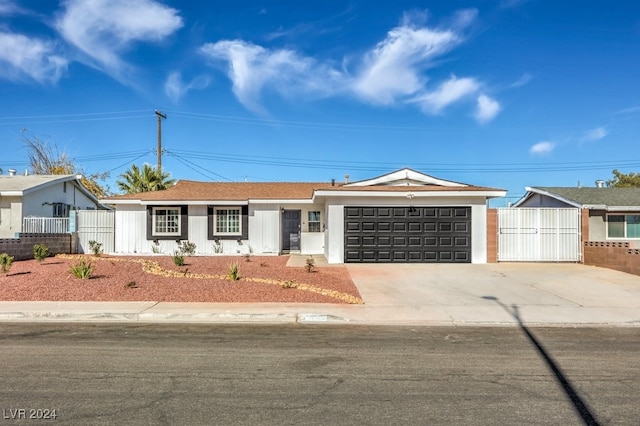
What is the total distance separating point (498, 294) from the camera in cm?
1112

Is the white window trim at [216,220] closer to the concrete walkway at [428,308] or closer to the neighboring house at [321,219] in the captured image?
the neighboring house at [321,219]

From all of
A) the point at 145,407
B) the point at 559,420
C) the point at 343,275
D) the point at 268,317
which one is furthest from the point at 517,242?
the point at 145,407

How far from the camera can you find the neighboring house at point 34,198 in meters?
22.6

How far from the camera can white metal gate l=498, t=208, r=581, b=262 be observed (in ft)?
59.1

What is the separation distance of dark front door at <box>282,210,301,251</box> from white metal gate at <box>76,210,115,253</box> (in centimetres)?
843

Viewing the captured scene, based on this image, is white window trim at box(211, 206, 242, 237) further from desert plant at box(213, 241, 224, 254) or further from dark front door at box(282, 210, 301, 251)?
dark front door at box(282, 210, 301, 251)

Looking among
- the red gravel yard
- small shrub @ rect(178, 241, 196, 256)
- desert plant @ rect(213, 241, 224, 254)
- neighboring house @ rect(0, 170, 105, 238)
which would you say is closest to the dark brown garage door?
the red gravel yard

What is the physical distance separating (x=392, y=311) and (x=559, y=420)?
5.16 meters

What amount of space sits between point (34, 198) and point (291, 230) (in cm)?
1452

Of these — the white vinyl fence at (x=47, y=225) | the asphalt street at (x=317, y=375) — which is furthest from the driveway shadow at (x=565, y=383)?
the white vinyl fence at (x=47, y=225)

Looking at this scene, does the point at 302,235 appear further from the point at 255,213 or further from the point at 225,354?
the point at 225,354

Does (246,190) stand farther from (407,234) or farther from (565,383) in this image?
(565,383)

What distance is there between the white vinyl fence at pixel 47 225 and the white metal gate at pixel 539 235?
20674 millimetres

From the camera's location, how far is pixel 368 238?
1767 centimetres
